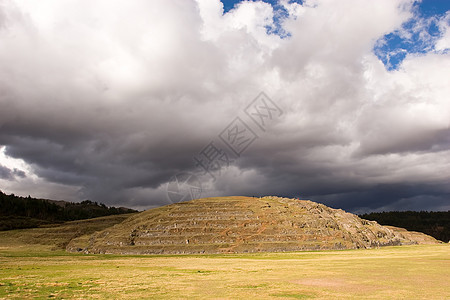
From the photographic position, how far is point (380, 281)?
38.1 m

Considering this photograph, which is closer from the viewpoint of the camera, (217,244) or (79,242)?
(217,244)

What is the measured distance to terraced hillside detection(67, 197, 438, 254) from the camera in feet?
425

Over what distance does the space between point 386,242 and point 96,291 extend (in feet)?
563

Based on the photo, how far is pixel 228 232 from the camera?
13750 cm

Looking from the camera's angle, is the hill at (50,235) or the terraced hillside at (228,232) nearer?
the terraced hillside at (228,232)

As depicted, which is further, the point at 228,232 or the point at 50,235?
the point at 50,235

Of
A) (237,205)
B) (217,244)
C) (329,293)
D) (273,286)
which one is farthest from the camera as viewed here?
(237,205)

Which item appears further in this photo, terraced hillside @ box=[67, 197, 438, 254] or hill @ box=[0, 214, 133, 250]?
hill @ box=[0, 214, 133, 250]

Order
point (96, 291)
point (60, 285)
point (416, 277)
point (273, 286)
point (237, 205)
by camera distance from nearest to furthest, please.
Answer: point (96, 291)
point (273, 286)
point (60, 285)
point (416, 277)
point (237, 205)

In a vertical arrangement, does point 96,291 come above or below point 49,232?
below

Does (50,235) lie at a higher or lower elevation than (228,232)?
higher

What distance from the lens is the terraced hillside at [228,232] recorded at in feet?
425

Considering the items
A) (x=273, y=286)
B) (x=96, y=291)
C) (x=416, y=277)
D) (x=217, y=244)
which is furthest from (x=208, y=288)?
(x=217, y=244)

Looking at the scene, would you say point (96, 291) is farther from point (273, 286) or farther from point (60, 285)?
point (273, 286)
